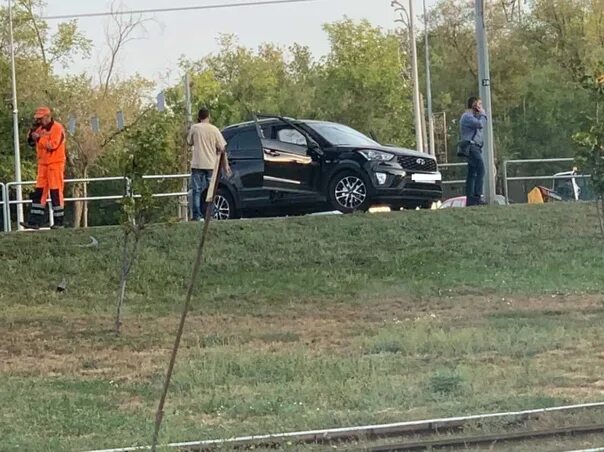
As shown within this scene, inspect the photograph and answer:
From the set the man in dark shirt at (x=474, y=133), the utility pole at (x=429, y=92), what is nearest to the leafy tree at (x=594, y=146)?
the man in dark shirt at (x=474, y=133)

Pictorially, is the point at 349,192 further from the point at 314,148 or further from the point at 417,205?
the point at 417,205

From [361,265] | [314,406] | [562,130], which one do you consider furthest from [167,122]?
[562,130]

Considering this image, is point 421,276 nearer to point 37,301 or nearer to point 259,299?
point 259,299

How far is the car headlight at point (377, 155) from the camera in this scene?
54.9 ft

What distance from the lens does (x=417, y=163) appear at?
17266 mm

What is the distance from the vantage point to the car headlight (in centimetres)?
1673

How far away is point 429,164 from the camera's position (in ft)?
57.5

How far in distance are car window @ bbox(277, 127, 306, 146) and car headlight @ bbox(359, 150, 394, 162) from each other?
3.83 feet

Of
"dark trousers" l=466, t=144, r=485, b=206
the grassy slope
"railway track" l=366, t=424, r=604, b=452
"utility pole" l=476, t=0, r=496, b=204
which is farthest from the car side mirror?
"railway track" l=366, t=424, r=604, b=452

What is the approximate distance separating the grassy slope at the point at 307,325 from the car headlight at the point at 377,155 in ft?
3.36

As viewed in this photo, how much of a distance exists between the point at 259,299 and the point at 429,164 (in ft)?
15.3

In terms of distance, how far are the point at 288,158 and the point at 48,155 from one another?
3.86m

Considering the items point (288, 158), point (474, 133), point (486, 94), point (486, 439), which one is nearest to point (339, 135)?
point (288, 158)

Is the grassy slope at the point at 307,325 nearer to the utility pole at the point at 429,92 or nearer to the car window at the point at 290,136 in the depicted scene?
the car window at the point at 290,136
